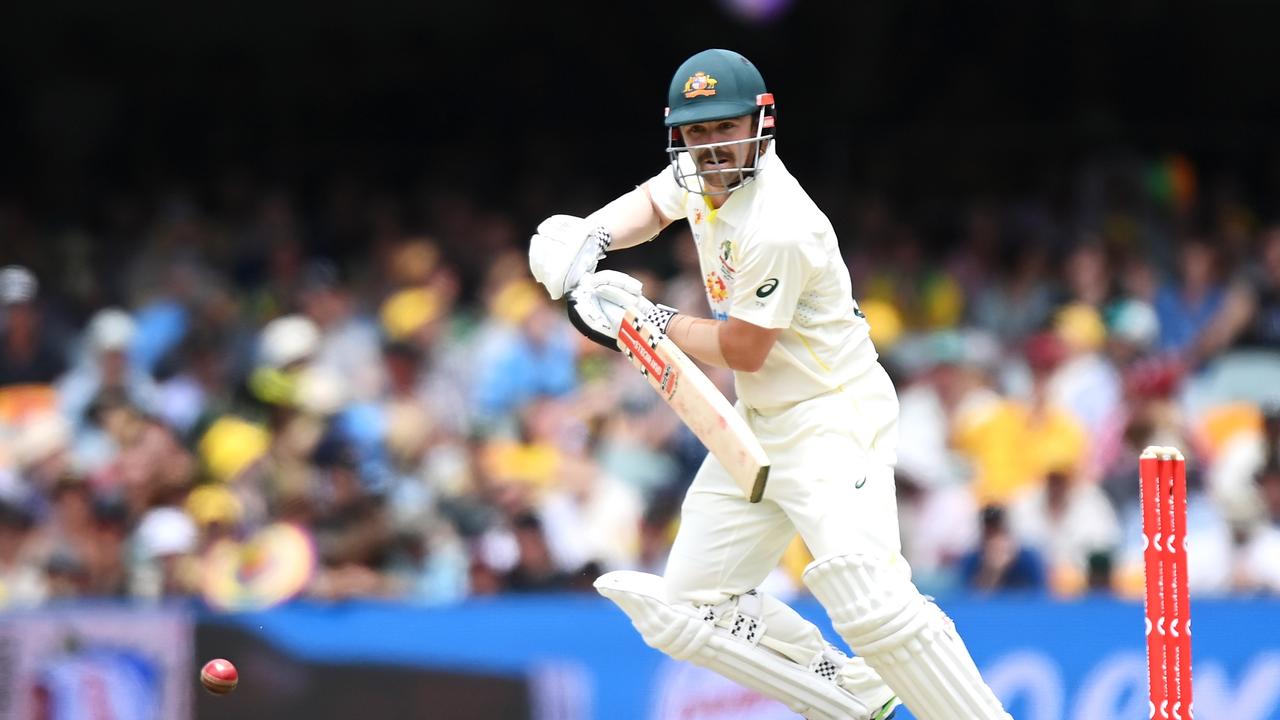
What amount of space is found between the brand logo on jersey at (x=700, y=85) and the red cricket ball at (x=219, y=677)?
2.08 m

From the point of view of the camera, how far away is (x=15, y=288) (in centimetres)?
859

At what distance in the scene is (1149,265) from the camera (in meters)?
8.91

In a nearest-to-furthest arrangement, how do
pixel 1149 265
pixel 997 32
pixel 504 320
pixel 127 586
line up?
pixel 127 586
pixel 504 320
pixel 1149 265
pixel 997 32

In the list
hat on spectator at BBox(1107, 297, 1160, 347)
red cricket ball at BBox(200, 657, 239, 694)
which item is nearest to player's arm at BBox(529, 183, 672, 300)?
red cricket ball at BBox(200, 657, 239, 694)

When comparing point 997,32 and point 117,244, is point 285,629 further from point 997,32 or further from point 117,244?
point 997,32

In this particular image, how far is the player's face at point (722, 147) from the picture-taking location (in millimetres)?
4266

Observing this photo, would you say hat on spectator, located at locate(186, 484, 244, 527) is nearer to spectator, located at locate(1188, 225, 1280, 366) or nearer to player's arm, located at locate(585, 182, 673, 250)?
player's arm, located at locate(585, 182, 673, 250)

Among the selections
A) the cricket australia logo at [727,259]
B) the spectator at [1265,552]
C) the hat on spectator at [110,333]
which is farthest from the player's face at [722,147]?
the hat on spectator at [110,333]

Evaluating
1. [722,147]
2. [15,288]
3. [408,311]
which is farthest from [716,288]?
[15,288]

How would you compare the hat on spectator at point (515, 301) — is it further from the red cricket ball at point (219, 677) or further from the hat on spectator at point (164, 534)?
the red cricket ball at point (219, 677)

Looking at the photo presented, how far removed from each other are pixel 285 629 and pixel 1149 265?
488 centimetres

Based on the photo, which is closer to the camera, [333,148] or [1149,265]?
[1149,265]

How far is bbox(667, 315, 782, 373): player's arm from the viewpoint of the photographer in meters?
4.25

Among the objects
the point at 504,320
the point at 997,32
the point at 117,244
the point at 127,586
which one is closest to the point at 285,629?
the point at 127,586
